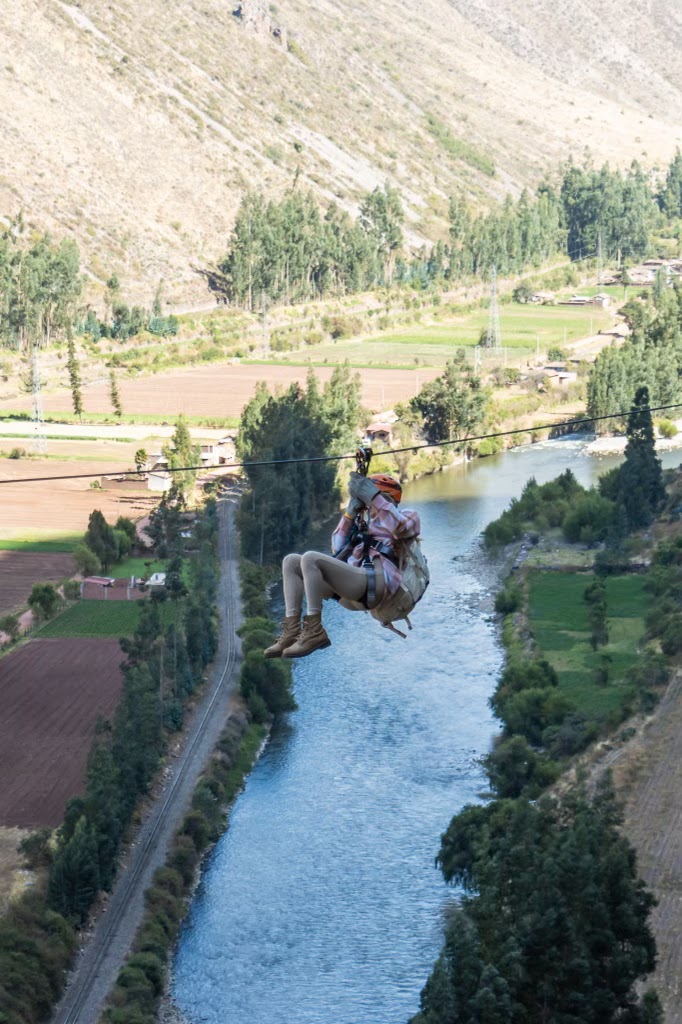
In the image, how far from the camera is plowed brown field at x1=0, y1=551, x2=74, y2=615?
65875 mm

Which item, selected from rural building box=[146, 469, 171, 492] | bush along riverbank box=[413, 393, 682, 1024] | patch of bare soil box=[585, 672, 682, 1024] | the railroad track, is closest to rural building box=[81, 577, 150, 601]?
the railroad track

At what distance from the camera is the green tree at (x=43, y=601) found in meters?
63.1

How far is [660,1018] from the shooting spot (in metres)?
31.9

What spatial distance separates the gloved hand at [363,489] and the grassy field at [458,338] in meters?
105

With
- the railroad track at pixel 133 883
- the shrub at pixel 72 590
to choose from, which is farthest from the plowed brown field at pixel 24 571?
the railroad track at pixel 133 883

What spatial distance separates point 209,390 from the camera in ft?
374

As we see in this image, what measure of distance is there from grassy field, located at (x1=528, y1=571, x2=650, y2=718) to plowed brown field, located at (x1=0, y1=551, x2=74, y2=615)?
1960cm

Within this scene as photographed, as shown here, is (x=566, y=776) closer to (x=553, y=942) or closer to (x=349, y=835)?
(x=349, y=835)

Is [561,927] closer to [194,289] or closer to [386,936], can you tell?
[386,936]

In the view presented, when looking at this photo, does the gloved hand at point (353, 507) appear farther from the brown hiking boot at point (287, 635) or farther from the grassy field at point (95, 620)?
the grassy field at point (95, 620)

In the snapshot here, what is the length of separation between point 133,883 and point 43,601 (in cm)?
2305

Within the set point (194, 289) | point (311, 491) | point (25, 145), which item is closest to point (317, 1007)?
point (311, 491)

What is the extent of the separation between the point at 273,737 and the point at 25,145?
111 m

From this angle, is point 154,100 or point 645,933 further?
point 154,100
